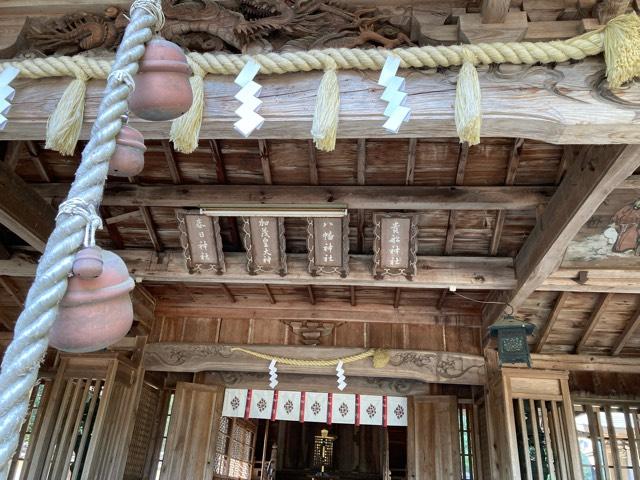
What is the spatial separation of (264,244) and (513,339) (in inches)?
86.3

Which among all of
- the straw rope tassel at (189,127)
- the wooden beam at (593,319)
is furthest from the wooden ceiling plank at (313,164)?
the wooden beam at (593,319)

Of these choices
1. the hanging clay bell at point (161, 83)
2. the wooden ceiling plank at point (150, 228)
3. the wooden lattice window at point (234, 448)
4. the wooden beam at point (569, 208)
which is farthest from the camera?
the wooden lattice window at point (234, 448)

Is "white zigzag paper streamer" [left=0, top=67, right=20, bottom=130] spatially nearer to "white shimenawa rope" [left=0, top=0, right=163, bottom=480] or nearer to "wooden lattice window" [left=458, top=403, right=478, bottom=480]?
"white shimenawa rope" [left=0, top=0, right=163, bottom=480]

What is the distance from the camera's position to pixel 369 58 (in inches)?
79.9

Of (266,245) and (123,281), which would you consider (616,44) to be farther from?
(266,245)

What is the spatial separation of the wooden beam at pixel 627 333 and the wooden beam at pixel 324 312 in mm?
1374

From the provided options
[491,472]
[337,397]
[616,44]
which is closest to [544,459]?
[491,472]

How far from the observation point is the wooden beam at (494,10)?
2.21m

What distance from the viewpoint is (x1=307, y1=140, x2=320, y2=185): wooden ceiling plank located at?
129 inches

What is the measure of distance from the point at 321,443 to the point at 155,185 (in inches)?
287

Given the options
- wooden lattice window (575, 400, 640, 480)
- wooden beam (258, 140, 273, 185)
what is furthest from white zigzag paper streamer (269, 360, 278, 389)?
wooden lattice window (575, 400, 640, 480)

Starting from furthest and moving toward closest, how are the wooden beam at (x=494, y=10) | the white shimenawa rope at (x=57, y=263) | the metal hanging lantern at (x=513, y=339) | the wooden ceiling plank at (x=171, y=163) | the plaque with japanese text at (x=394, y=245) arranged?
1. the metal hanging lantern at (x=513, y=339)
2. the plaque with japanese text at (x=394, y=245)
3. the wooden ceiling plank at (x=171, y=163)
4. the wooden beam at (x=494, y=10)
5. the white shimenawa rope at (x=57, y=263)

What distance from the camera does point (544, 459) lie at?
13.9 feet

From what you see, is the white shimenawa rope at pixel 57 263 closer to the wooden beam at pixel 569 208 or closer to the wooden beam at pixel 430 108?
the wooden beam at pixel 430 108
